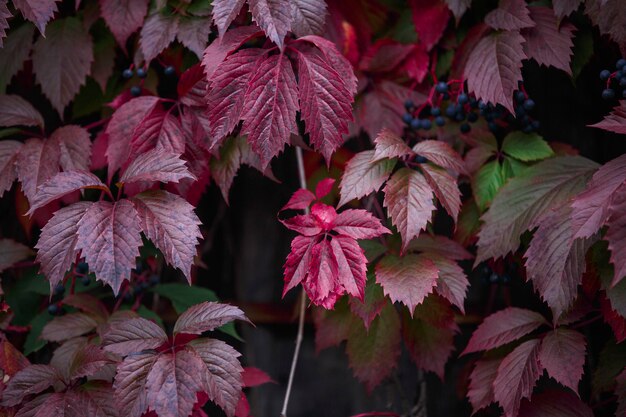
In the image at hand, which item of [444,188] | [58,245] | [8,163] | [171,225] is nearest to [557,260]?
[444,188]

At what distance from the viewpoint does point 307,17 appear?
1344 millimetres

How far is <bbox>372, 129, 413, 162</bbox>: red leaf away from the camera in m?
1.33

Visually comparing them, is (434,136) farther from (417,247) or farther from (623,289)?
(623,289)

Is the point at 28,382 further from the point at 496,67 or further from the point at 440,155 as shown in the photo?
the point at 496,67

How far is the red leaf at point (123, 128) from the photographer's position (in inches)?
56.4

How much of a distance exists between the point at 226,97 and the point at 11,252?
76 centimetres

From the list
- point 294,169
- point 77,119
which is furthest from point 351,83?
point 77,119

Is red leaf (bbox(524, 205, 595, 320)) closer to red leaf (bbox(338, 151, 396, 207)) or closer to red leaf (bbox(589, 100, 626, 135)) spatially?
red leaf (bbox(589, 100, 626, 135))

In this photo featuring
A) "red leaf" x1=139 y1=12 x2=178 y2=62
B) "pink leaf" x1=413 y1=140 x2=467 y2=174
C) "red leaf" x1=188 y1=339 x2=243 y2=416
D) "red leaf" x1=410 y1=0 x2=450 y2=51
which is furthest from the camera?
"red leaf" x1=410 y1=0 x2=450 y2=51

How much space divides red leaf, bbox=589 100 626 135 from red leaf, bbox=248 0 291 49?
602 millimetres

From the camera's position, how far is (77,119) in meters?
1.84

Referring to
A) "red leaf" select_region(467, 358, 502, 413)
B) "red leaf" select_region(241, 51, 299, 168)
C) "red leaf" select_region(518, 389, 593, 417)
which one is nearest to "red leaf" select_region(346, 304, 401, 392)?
"red leaf" select_region(467, 358, 502, 413)

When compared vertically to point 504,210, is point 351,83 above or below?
above

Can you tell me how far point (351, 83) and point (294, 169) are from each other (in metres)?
0.63
